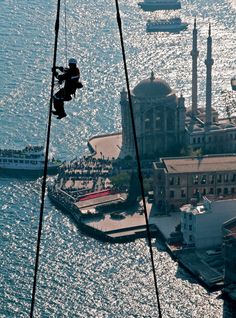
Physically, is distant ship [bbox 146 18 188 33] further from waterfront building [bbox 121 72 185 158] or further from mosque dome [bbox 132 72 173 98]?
mosque dome [bbox 132 72 173 98]

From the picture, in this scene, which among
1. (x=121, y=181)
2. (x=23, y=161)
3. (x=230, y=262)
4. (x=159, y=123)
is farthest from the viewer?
(x=159, y=123)

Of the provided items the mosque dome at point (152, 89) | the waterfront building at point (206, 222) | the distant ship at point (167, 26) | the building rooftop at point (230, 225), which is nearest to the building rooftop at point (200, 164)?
the waterfront building at point (206, 222)

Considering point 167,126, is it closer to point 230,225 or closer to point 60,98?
point 230,225

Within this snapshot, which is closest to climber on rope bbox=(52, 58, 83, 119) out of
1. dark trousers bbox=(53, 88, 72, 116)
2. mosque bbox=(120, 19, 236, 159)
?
dark trousers bbox=(53, 88, 72, 116)

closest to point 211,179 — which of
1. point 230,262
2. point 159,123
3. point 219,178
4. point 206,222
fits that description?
point 219,178

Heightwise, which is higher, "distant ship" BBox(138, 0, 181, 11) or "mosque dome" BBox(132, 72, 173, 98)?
"distant ship" BBox(138, 0, 181, 11)

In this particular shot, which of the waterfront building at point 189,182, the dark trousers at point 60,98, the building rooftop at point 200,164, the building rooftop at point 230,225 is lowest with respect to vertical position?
the building rooftop at point 230,225

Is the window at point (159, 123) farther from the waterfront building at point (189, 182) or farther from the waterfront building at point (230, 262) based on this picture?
the waterfront building at point (230, 262)
